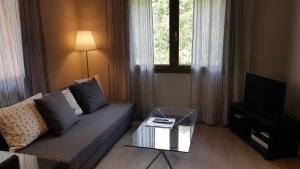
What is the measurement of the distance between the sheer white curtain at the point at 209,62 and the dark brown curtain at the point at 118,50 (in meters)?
1.08

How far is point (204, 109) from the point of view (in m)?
3.83

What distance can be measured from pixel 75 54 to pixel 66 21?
567 millimetres

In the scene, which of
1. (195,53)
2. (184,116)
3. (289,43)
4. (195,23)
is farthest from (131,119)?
(289,43)

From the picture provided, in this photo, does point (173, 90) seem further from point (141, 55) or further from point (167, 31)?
point (167, 31)

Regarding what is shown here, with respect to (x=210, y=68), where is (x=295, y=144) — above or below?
below

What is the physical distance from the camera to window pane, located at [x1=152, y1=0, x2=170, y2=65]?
12.2 ft

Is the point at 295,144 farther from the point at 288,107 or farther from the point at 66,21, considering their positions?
the point at 66,21

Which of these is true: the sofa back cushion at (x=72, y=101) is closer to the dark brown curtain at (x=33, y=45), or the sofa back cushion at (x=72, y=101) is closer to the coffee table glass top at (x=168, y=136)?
the dark brown curtain at (x=33, y=45)

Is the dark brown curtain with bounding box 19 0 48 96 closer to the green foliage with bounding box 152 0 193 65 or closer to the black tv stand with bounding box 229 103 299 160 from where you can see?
the green foliage with bounding box 152 0 193 65

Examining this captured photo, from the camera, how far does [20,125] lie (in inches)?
90.8

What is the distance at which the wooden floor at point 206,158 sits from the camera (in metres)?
2.70

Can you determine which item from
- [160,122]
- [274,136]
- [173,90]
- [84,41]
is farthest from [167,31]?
[274,136]

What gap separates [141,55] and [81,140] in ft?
5.95

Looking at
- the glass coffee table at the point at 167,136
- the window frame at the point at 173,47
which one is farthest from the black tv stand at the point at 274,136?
the window frame at the point at 173,47
